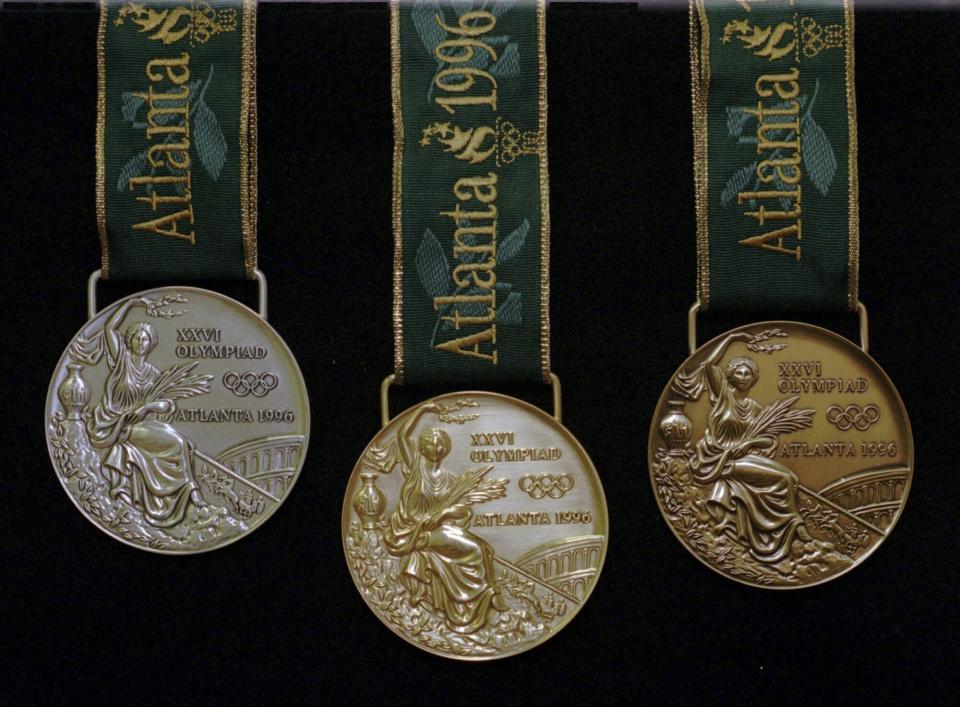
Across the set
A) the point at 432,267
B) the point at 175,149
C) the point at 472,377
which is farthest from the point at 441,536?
the point at 175,149

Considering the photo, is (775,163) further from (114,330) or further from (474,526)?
(114,330)

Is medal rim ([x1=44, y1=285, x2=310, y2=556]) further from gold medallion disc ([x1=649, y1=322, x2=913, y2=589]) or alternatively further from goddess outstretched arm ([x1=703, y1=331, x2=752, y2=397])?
goddess outstretched arm ([x1=703, y1=331, x2=752, y2=397])

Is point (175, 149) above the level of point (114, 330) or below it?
above

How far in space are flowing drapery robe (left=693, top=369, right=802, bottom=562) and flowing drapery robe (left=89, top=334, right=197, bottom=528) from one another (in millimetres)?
1087

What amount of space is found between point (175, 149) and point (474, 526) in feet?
3.36

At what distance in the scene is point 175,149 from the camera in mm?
2053

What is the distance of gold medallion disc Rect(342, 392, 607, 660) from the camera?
1.98 meters

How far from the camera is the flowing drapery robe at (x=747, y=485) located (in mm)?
2010

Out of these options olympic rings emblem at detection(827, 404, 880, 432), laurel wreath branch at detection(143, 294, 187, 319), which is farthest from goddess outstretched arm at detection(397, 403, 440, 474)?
olympic rings emblem at detection(827, 404, 880, 432)

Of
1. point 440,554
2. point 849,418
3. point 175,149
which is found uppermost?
point 175,149

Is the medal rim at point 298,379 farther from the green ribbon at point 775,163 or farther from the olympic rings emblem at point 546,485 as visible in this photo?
the green ribbon at point 775,163

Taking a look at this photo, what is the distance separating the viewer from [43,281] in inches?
81.1

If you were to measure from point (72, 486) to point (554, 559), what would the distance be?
1.02 metres

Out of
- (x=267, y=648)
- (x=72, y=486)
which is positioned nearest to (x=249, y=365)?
(x=72, y=486)
